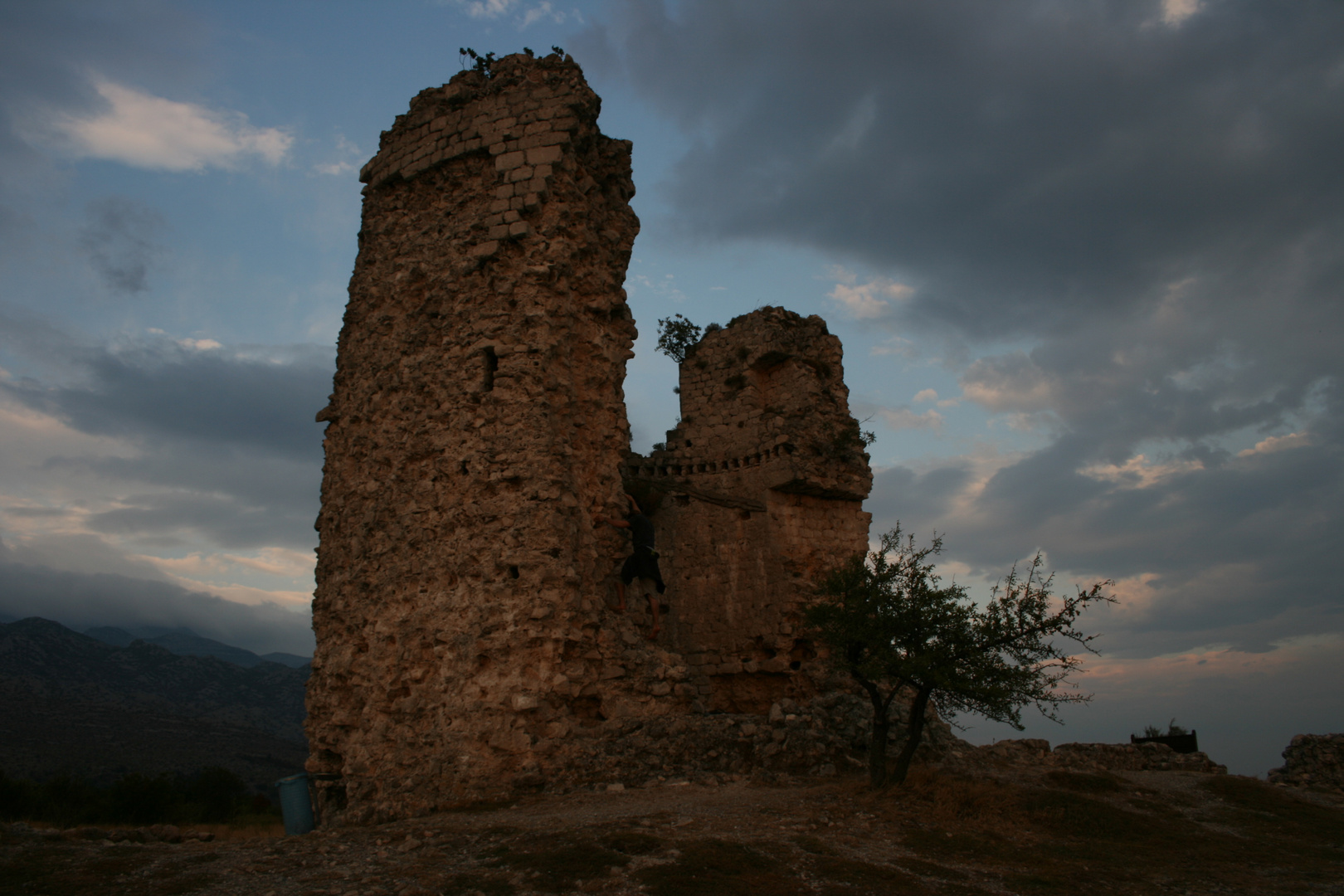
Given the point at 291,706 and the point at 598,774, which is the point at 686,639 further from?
the point at 291,706

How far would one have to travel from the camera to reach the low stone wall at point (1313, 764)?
10.7m

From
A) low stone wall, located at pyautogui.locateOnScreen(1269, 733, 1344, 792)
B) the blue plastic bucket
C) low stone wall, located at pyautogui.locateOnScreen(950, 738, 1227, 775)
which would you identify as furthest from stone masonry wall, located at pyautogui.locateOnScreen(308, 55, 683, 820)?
low stone wall, located at pyautogui.locateOnScreen(1269, 733, 1344, 792)

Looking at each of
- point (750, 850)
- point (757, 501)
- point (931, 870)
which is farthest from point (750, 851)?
point (757, 501)

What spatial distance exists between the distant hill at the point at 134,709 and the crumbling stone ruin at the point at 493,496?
8.19 meters

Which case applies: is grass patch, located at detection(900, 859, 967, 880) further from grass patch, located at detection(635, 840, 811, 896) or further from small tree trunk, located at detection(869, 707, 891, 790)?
small tree trunk, located at detection(869, 707, 891, 790)

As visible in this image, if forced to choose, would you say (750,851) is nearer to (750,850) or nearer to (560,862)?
(750,850)

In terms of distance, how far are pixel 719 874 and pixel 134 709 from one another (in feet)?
120

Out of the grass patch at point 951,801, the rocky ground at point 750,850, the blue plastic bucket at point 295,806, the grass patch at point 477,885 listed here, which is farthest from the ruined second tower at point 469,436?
the grass patch at point 951,801

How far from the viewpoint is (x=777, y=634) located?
1331 cm

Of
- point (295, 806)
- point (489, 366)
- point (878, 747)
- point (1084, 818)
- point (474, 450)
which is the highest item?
point (489, 366)

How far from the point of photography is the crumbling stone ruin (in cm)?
689

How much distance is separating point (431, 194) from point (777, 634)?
853cm

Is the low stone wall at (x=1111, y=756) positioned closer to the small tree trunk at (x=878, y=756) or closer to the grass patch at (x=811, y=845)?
the small tree trunk at (x=878, y=756)

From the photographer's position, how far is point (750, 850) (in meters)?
4.88
